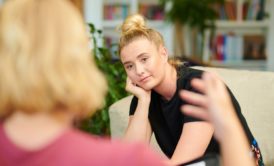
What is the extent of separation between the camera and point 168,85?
1923 millimetres

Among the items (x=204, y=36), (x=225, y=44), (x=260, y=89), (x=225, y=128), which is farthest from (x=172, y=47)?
(x=225, y=128)

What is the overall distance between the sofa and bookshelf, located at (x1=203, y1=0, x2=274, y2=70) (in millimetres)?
2933

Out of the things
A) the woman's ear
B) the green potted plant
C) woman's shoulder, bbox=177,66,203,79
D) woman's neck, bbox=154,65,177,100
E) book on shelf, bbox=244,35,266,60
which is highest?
the woman's ear

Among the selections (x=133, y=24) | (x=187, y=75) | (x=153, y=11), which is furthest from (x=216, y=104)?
(x=153, y=11)

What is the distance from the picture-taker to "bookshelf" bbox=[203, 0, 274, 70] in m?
5.52

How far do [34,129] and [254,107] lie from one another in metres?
1.78

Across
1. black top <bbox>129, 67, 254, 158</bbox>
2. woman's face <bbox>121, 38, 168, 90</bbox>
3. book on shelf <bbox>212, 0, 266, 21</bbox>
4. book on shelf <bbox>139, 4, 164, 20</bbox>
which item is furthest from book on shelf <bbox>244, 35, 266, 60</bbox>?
woman's face <bbox>121, 38, 168, 90</bbox>

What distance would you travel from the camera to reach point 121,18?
16.6 feet

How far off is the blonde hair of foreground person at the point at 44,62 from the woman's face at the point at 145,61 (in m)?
1.05

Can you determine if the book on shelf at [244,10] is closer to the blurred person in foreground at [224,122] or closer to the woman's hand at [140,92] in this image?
the woman's hand at [140,92]

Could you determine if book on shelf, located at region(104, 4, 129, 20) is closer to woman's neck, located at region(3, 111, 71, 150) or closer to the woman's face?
the woman's face

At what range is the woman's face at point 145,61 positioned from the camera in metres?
1.88

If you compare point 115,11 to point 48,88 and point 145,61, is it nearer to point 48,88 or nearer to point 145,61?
point 145,61

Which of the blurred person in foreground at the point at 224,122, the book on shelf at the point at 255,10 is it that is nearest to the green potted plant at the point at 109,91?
the blurred person in foreground at the point at 224,122
